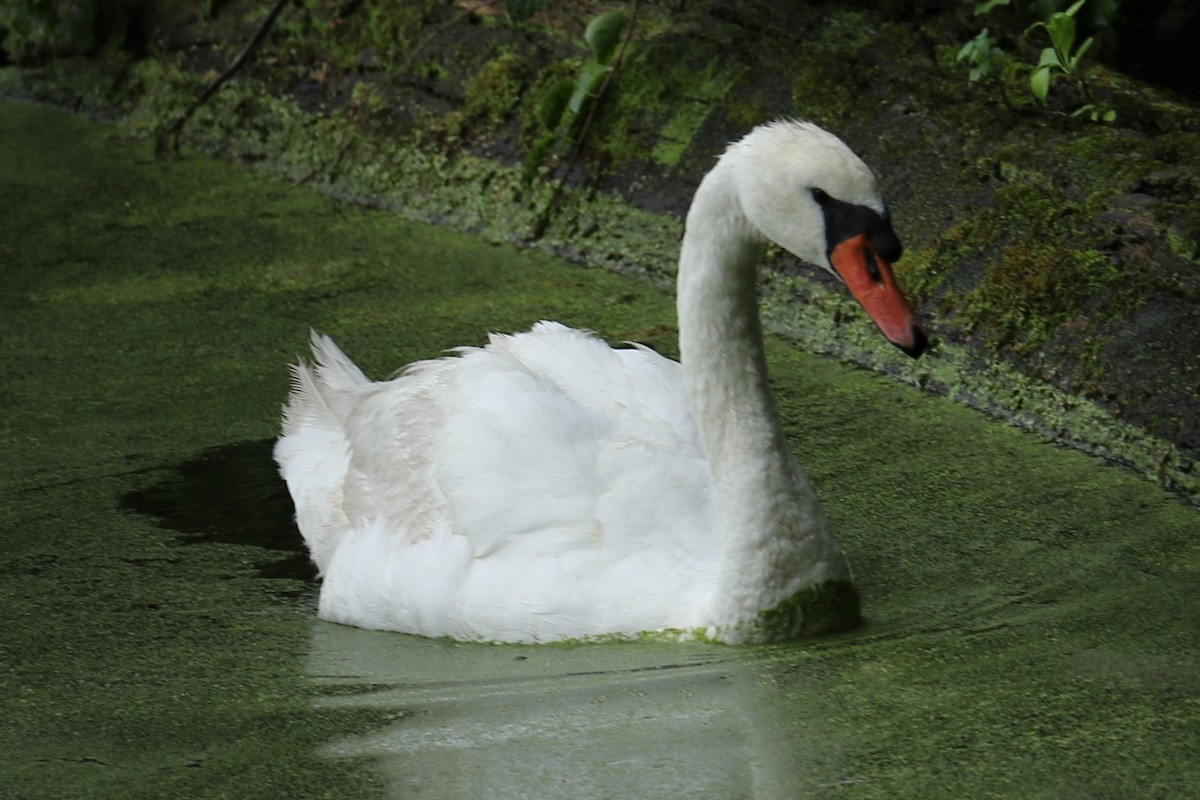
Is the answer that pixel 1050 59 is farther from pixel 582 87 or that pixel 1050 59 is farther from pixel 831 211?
pixel 831 211

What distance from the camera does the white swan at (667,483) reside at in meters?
2.40

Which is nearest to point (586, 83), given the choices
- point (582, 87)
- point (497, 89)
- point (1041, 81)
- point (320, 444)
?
point (582, 87)

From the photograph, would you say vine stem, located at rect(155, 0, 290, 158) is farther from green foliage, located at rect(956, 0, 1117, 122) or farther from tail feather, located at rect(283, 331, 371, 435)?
green foliage, located at rect(956, 0, 1117, 122)

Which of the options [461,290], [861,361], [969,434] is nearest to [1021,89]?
[861,361]

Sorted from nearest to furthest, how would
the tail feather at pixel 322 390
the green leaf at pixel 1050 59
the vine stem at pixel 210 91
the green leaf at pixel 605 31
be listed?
the tail feather at pixel 322 390, the green leaf at pixel 1050 59, the green leaf at pixel 605 31, the vine stem at pixel 210 91

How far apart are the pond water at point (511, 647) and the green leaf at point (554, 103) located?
41 cm

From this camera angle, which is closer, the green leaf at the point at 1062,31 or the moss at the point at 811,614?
the moss at the point at 811,614


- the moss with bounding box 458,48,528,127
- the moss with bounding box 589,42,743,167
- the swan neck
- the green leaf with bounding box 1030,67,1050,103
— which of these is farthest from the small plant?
the swan neck

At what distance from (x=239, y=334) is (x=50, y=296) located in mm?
610

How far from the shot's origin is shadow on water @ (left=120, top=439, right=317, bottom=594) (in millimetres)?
3148

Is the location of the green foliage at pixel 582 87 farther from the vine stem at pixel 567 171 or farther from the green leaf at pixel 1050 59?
the green leaf at pixel 1050 59

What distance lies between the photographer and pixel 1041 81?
396 cm

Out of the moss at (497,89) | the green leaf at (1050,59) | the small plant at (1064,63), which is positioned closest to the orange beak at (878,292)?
the small plant at (1064,63)

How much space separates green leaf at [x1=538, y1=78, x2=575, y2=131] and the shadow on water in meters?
1.27
